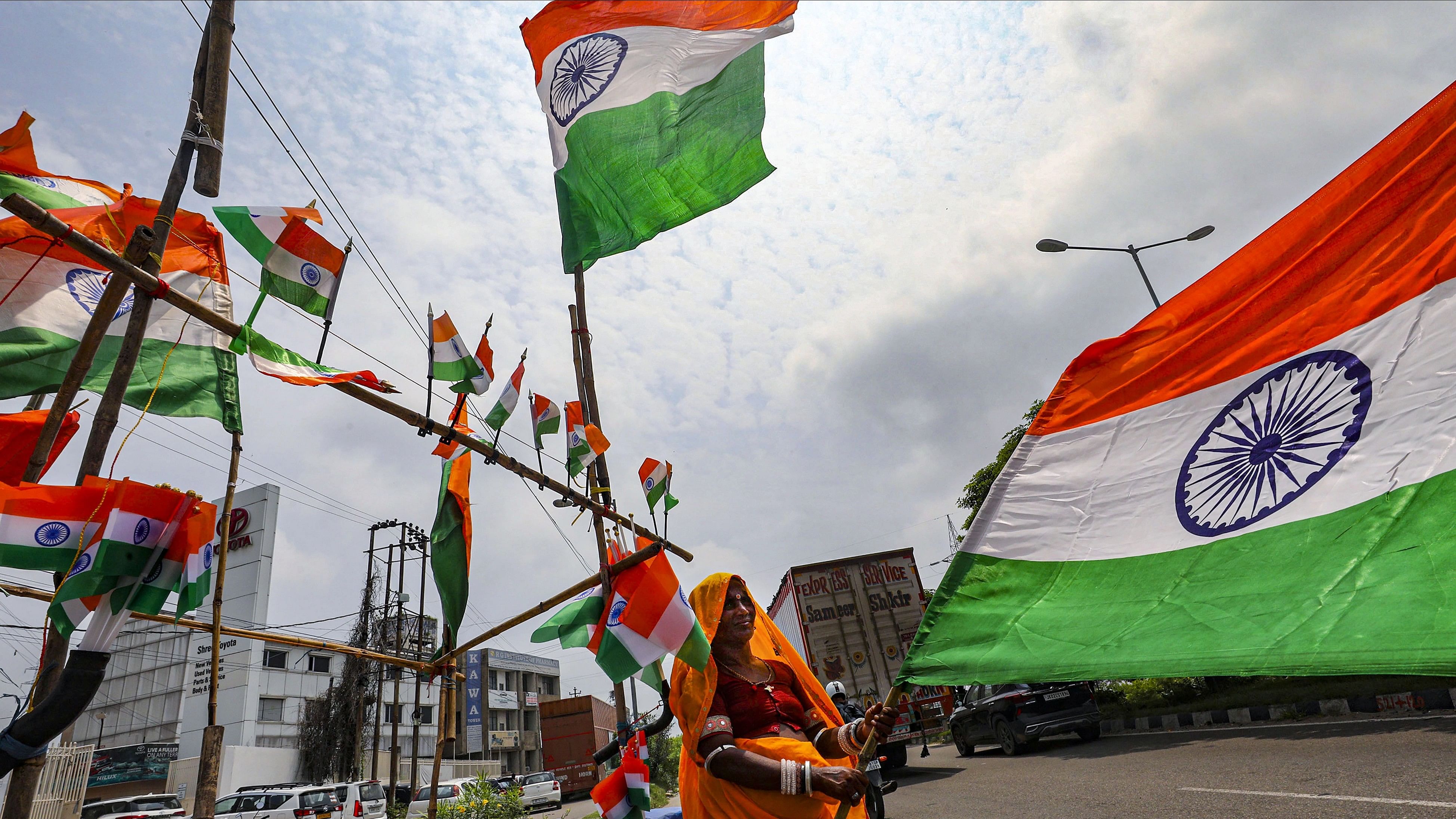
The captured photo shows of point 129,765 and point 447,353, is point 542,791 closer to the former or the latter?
point 129,765

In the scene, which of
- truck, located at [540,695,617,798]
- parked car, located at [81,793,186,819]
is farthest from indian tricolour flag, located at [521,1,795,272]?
truck, located at [540,695,617,798]

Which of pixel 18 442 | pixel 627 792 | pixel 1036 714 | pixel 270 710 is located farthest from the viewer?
pixel 270 710

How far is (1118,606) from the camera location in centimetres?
184

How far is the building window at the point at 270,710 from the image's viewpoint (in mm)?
35125

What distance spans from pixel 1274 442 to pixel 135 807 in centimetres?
2793

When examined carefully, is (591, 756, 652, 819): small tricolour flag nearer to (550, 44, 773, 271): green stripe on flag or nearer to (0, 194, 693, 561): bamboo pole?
(0, 194, 693, 561): bamboo pole

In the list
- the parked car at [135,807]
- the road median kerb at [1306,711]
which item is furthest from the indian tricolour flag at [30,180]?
the parked car at [135,807]

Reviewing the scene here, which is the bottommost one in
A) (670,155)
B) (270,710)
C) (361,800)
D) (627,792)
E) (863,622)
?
(627,792)

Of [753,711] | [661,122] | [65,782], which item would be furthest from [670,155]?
[65,782]

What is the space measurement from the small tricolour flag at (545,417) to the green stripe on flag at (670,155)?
1282 mm

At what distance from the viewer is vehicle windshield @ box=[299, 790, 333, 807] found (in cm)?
1714

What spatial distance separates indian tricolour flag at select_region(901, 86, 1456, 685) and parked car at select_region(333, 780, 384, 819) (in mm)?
A: 20347

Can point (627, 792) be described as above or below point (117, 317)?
below

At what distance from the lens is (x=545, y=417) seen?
267 inches
